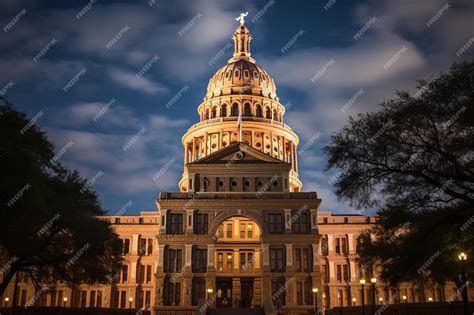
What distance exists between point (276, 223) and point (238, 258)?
7340 mm

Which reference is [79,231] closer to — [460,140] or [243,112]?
[460,140]

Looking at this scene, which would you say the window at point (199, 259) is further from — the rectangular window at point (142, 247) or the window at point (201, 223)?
the rectangular window at point (142, 247)

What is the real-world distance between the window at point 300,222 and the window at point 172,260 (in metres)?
14.2

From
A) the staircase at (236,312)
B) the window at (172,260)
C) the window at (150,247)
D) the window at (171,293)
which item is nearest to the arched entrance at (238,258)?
the window at (172,260)

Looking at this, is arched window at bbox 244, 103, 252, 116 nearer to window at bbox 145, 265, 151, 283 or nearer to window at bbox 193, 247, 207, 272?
window at bbox 145, 265, 151, 283

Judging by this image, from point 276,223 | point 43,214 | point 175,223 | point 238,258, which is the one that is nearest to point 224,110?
point 238,258

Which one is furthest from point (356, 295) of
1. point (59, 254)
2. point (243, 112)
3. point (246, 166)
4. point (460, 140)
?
point (460, 140)

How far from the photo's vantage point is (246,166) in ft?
224

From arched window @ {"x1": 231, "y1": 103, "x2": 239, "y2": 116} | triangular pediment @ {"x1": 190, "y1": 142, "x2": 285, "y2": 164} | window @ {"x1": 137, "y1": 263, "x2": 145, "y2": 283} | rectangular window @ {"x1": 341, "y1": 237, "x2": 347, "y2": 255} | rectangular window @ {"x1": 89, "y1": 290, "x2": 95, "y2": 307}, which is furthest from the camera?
arched window @ {"x1": 231, "y1": 103, "x2": 239, "y2": 116}

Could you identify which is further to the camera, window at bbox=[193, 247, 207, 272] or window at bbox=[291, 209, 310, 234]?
window at bbox=[291, 209, 310, 234]

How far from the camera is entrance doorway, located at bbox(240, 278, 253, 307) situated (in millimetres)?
66062

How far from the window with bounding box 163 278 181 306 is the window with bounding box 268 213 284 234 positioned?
12980 mm

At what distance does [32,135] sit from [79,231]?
11.5 meters

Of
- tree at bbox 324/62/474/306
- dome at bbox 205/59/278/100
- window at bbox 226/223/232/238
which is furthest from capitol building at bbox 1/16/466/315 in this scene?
dome at bbox 205/59/278/100
